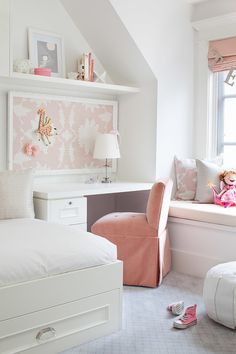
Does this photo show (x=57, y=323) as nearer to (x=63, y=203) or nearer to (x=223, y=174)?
(x=63, y=203)

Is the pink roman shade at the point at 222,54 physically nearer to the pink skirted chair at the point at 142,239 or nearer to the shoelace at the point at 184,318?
the pink skirted chair at the point at 142,239

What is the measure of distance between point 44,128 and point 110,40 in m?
0.91

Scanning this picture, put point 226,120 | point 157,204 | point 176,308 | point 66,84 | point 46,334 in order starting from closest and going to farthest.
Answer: point 46,334 < point 176,308 < point 157,204 < point 66,84 < point 226,120

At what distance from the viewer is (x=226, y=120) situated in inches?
169

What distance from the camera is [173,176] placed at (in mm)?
4223

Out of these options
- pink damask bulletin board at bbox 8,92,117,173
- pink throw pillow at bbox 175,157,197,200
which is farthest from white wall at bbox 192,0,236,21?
pink throw pillow at bbox 175,157,197,200

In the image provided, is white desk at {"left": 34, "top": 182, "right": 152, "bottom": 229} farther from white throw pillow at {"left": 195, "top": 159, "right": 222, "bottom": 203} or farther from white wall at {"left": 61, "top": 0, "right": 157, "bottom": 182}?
white throw pillow at {"left": 195, "top": 159, "right": 222, "bottom": 203}

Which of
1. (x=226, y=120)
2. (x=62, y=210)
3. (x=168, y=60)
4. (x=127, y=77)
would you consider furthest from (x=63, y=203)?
(x=226, y=120)

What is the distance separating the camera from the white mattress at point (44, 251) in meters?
2.12

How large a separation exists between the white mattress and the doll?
150 centimetres

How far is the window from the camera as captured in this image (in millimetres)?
4242

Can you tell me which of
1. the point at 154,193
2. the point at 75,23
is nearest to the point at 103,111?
the point at 75,23

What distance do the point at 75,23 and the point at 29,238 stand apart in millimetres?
2192

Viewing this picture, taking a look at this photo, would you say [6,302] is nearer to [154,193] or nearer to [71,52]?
[154,193]
